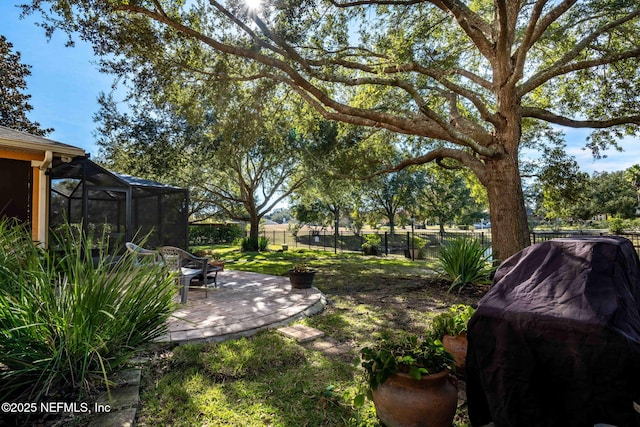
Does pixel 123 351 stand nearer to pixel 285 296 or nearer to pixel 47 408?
pixel 47 408

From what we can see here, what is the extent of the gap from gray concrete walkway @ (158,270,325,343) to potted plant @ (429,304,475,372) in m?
2.17

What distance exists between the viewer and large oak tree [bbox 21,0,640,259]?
601 centimetres

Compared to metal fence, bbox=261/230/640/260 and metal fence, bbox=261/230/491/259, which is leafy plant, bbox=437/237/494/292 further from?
metal fence, bbox=261/230/640/260

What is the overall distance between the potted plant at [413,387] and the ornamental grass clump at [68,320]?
165cm

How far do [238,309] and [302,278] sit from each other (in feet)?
5.36

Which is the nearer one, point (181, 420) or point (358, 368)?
point (181, 420)

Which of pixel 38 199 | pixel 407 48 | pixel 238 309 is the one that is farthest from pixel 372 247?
pixel 38 199

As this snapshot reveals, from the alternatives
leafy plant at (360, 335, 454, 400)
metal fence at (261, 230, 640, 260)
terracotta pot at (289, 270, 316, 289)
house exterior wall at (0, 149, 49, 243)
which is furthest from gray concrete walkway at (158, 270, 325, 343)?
metal fence at (261, 230, 640, 260)

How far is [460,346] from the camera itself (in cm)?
270

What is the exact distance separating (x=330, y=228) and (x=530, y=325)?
34434mm

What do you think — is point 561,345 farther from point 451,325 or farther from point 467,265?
point 467,265

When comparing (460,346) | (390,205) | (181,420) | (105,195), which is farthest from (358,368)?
(390,205)

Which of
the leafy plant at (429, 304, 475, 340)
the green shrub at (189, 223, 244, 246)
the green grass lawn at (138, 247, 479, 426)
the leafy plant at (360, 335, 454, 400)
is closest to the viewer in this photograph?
the leafy plant at (360, 335, 454, 400)

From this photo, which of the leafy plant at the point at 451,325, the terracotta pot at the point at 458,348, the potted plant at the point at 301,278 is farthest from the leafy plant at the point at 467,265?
the terracotta pot at the point at 458,348
